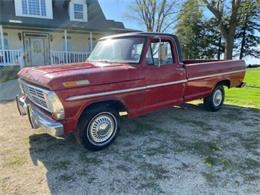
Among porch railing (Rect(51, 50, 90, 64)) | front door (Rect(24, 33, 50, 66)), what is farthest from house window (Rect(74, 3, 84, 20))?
porch railing (Rect(51, 50, 90, 64))

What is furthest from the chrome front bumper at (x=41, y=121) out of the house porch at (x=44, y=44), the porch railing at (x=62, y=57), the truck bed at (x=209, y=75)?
the house porch at (x=44, y=44)

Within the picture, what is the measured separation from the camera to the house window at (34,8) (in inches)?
697

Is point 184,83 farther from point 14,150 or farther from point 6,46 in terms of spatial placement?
point 6,46

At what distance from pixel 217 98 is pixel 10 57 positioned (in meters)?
13.3

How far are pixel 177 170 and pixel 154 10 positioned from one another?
1093 inches

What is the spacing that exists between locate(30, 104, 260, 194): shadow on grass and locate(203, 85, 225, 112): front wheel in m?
0.94

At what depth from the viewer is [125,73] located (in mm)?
4473

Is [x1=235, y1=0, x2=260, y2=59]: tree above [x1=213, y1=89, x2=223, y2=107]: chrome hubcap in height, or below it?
above

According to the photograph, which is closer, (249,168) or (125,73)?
(249,168)

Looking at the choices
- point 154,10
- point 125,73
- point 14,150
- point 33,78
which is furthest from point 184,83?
point 154,10

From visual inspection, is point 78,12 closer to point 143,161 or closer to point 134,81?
point 134,81

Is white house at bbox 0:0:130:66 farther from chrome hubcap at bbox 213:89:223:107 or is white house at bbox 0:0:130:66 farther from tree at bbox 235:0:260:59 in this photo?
tree at bbox 235:0:260:59

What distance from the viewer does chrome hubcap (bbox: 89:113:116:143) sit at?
4293 millimetres

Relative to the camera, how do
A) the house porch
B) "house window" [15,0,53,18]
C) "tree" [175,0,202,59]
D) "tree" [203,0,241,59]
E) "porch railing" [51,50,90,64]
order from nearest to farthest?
"tree" [203,0,241,59]
"porch railing" [51,50,90,64]
the house porch
"house window" [15,0,53,18]
"tree" [175,0,202,59]
